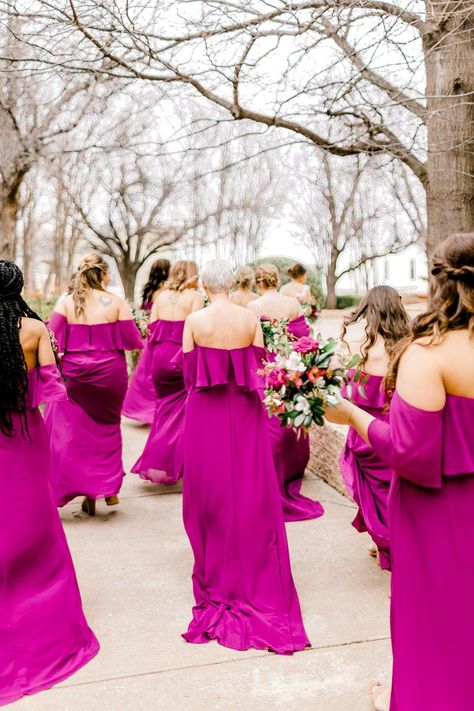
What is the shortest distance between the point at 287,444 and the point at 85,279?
2.47 m

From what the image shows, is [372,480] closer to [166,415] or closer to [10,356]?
[10,356]

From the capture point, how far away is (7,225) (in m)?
14.0

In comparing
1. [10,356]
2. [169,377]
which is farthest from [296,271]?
[10,356]

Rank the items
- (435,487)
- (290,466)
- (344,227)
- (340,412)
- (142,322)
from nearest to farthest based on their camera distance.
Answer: (435,487) → (340,412) → (290,466) → (142,322) → (344,227)

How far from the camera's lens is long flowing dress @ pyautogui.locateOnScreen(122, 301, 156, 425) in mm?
10641

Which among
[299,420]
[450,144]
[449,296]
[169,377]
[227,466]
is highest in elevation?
A: [450,144]

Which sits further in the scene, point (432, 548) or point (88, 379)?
point (88, 379)

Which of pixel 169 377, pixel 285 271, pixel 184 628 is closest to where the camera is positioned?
pixel 184 628

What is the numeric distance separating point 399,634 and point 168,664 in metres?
1.59

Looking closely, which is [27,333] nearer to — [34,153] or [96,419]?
[96,419]

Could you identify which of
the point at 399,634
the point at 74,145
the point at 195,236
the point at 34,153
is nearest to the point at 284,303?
the point at 399,634

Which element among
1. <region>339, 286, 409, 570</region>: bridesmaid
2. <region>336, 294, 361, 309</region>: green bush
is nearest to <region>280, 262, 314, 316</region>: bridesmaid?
<region>339, 286, 409, 570</region>: bridesmaid

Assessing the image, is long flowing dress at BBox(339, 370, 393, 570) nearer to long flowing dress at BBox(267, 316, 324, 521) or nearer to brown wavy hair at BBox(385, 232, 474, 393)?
long flowing dress at BBox(267, 316, 324, 521)

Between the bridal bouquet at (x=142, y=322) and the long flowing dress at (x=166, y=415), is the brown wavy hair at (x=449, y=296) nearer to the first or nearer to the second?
the long flowing dress at (x=166, y=415)
